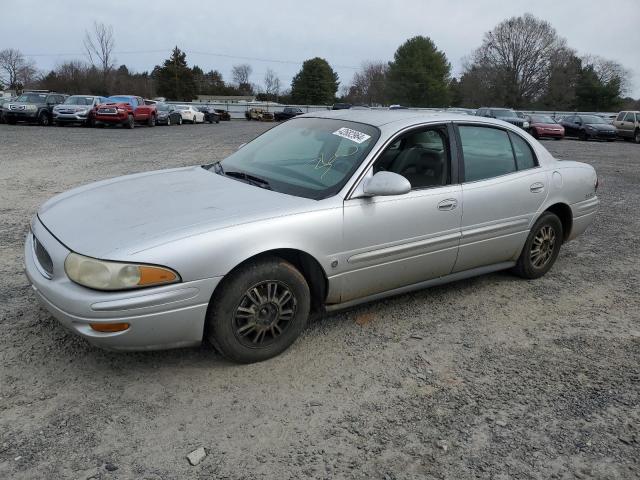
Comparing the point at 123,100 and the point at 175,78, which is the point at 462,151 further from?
the point at 175,78

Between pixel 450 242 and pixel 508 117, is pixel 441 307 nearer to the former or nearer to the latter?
pixel 450 242

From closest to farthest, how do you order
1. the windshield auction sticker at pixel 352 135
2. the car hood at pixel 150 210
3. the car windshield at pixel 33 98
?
the car hood at pixel 150 210 < the windshield auction sticker at pixel 352 135 < the car windshield at pixel 33 98

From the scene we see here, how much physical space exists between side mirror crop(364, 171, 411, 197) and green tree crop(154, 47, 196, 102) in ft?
246

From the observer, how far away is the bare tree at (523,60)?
6756 centimetres

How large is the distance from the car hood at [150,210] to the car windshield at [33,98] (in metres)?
23.7

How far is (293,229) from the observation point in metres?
3.06

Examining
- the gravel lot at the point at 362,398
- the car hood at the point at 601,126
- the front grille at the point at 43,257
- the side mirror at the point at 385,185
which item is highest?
the car hood at the point at 601,126

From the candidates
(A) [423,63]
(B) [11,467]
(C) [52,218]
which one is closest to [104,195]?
(C) [52,218]

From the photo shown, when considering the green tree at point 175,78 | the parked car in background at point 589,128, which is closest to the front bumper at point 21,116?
the parked car in background at point 589,128

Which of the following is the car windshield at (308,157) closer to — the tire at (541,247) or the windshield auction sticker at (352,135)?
the windshield auction sticker at (352,135)

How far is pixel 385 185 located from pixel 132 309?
64.8 inches

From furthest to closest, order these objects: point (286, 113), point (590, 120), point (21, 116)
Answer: point (286, 113) → point (590, 120) → point (21, 116)

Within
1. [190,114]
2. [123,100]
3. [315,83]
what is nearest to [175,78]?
[315,83]

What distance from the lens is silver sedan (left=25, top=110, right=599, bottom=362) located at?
2.70 m
